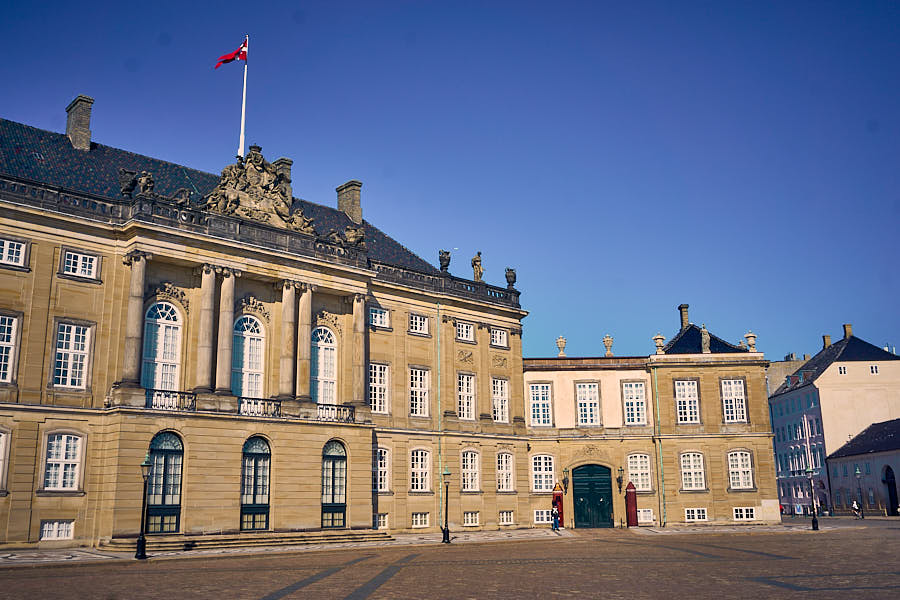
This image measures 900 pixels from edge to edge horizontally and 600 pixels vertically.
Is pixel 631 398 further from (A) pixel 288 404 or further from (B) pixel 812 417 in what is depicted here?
(B) pixel 812 417

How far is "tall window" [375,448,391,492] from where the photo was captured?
147 ft

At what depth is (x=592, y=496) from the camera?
53.1 m

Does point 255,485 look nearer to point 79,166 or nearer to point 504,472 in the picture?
point 79,166

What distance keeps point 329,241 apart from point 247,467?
12.1m

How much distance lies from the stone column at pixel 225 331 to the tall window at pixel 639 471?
→ 91.0 feet

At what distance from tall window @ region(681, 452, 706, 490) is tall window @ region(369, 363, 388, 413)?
20518mm

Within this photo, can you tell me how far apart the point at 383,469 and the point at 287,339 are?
9.73 metres

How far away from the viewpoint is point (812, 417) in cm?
8231

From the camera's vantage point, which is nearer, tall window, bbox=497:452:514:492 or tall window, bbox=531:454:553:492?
tall window, bbox=497:452:514:492

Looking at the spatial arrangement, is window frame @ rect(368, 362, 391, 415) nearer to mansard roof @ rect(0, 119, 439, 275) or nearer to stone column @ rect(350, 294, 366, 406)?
stone column @ rect(350, 294, 366, 406)

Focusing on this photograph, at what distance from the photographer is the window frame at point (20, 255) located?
1328 inches

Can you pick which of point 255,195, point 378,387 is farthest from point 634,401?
point 255,195

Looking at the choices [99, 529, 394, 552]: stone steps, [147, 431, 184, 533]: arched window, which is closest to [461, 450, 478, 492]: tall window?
[99, 529, 394, 552]: stone steps

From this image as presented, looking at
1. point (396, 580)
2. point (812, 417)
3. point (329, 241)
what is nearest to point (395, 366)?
point (329, 241)
